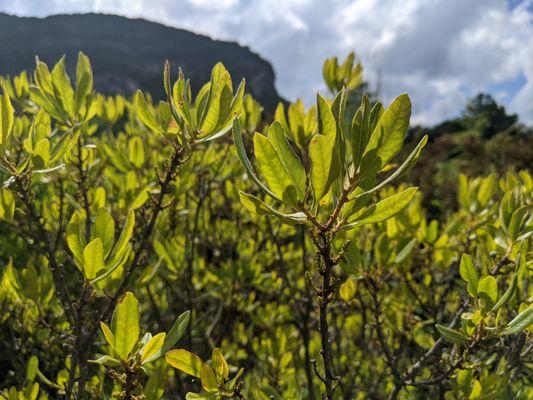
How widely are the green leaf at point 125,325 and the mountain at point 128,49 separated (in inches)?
2356

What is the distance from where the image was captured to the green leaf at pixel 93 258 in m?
0.89

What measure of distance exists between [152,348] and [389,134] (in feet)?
1.96

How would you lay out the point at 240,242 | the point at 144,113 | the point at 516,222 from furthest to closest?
the point at 240,242, the point at 516,222, the point at 144,113

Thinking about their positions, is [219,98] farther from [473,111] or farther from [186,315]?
[473,111]

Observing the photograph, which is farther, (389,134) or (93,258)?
(93,258)

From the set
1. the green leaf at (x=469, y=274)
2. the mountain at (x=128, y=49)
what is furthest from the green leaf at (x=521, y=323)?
the mountain at (x=128, y=49)

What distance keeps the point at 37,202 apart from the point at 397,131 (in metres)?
2.12

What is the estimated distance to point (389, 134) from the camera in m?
0.73

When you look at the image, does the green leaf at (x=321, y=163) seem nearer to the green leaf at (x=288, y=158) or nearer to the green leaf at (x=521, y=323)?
the green leaf at (x=288, y=158)

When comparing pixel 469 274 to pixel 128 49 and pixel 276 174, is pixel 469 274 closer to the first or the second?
pixel 276 174

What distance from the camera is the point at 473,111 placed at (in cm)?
3003

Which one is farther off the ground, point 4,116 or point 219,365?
point 4,116

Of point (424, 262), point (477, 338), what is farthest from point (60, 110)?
point (424, 262)

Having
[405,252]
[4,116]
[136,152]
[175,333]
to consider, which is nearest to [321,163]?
[175,333]
